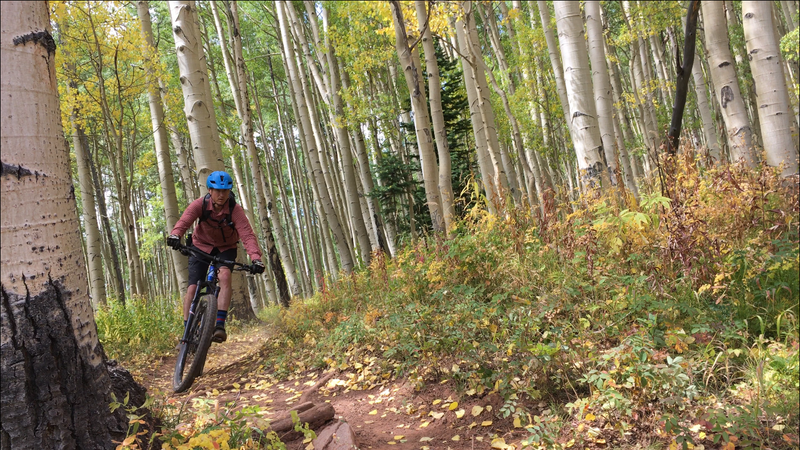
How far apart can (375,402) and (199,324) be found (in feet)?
6.88

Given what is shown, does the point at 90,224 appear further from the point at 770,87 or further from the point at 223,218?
the point at 770,87

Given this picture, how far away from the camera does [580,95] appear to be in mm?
5527

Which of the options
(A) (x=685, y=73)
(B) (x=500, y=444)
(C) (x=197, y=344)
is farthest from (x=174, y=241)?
(A) (x=685, y=73)

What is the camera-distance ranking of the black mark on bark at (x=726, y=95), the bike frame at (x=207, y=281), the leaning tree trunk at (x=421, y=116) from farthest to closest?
the leaning tree trunk at (x=421, y=116) → the black mark on bark at (x=726, y=95) → the bike frame at (x=207, y=281)

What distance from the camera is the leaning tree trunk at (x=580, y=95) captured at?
17.9ft

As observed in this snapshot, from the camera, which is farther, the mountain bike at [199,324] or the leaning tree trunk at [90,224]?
the leaning tree trunk at [90,224]

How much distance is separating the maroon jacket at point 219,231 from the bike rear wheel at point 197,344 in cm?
59

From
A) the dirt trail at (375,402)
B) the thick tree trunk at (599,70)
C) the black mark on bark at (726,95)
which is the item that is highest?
the thick tree trunk at (599,70)

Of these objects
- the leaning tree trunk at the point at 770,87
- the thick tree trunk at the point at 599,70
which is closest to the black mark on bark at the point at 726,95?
the leaning tree trunk at the point at 770,87

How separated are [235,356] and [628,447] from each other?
5974mm

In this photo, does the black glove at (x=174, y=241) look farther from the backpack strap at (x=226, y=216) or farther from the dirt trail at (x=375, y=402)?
the dirt trail at (x=375, y=402)

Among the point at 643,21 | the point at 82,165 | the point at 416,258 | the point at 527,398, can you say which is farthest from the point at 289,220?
the point at 527,398

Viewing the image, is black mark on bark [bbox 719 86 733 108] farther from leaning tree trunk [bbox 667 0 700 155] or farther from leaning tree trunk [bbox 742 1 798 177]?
leaning tree trunk [bbox 667 0 700 155]

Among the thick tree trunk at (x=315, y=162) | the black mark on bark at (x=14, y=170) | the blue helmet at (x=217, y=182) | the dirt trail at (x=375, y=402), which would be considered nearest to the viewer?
the black mark on bark at (x=14, y=170)
